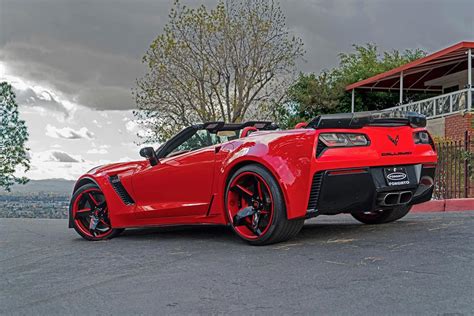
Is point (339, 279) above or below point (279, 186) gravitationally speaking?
below

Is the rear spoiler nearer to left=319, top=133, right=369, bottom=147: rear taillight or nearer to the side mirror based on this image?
left=319, top=133, right=369, bottom=147: rear taillight

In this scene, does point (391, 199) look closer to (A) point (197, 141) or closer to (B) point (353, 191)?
(B) point (353, 191)

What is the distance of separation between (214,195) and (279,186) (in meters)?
0.92

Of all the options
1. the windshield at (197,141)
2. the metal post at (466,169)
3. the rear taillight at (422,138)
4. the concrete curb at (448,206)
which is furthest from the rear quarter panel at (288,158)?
the metal post at (466,169)

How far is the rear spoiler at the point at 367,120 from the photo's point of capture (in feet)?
16.4

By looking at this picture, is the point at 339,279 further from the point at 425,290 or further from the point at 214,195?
the point at 214,195

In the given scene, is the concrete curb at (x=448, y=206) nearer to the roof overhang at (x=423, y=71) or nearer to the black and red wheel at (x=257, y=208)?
the black and red wheel at (x=257, y=208)

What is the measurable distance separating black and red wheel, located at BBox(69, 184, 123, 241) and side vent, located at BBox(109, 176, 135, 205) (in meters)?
0.24

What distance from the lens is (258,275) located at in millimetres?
4051

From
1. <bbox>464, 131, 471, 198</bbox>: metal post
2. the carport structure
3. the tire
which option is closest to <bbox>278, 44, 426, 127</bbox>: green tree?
the carport structure

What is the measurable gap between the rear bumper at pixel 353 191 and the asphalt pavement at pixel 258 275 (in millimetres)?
329

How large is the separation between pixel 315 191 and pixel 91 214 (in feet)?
10.7

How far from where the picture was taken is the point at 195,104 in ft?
78.6

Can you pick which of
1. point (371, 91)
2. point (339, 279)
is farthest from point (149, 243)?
point (371, 91)
